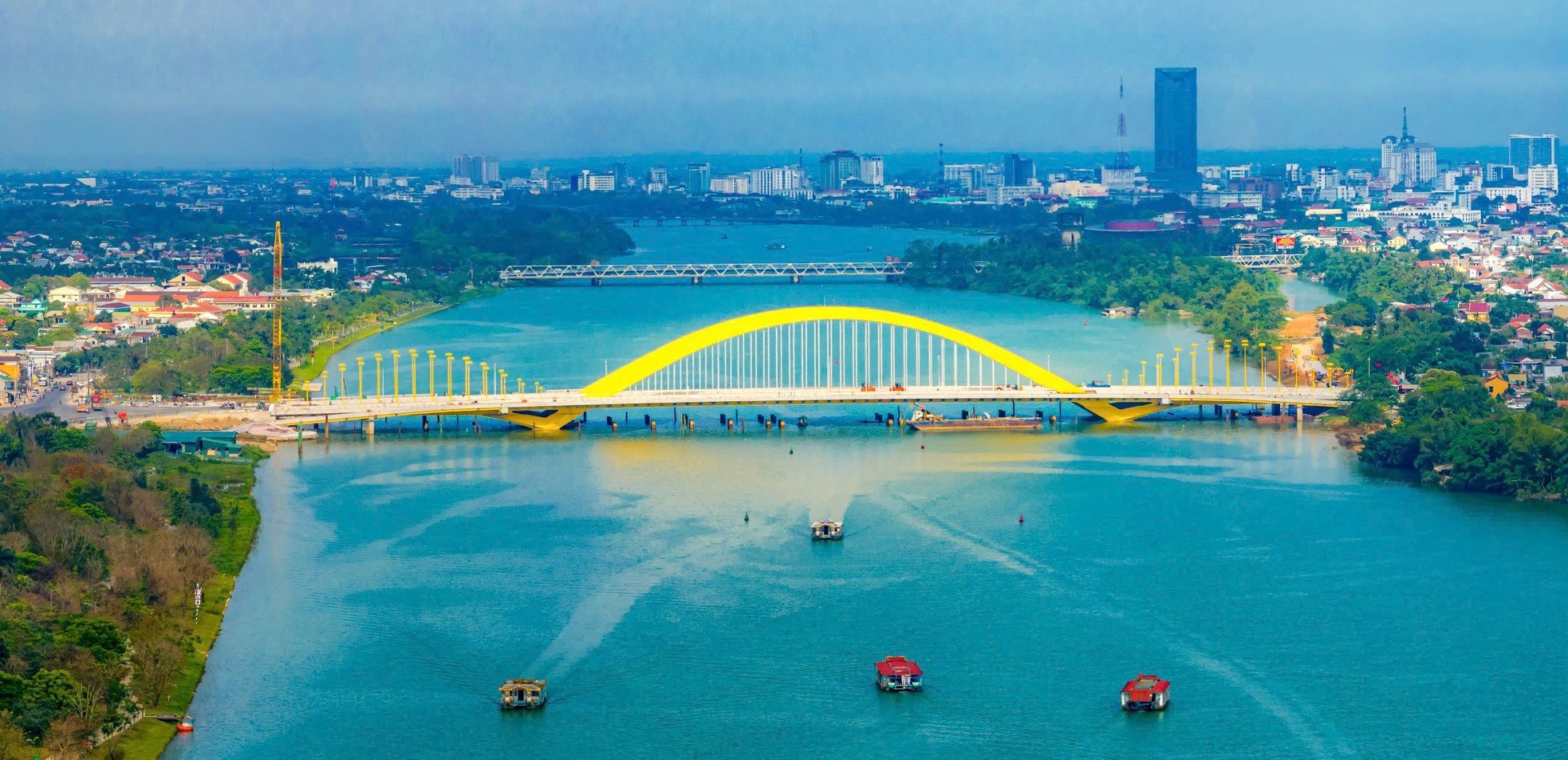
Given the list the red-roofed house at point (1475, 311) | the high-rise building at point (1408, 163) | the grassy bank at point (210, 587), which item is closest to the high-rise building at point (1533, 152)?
the high-rise building at point (1408, 163)

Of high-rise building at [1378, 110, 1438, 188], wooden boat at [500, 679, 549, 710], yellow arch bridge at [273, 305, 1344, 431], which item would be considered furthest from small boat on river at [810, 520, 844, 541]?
high-rise building at [1378, 110, 1438, 188]

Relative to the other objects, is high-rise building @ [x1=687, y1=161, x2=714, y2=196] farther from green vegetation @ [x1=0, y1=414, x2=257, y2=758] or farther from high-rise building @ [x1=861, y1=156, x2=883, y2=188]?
green vegetation @ [x1=0, y1=414, x2=257, y2=758]

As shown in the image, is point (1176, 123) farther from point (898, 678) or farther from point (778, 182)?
point (898, 678)

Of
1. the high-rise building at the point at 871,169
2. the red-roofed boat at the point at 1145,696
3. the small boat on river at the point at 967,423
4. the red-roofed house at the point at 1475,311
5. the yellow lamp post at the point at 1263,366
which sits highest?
the high-rise building at the point at 871,169

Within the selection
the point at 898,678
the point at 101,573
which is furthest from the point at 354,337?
the point at 898,678

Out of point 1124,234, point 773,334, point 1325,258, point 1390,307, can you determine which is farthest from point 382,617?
point 1124,234

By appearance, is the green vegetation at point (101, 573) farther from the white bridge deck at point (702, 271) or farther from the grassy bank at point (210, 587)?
the white bridge deck at point (702, 271)

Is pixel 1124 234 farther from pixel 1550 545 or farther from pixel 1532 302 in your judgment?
pixel 1550 545
